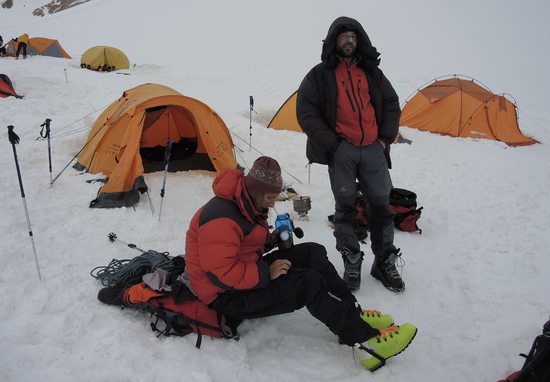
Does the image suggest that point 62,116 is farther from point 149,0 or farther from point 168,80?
point 149,0

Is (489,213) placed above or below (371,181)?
below

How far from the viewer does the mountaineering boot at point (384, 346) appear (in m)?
2.84

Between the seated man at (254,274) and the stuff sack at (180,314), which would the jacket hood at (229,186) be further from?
the stuff sack at (180,314)

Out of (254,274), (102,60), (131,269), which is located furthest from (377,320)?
(102,60)

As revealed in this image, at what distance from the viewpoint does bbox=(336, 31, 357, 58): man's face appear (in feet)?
11.7

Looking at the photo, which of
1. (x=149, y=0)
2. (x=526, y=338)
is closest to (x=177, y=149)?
(x=526, y=338)

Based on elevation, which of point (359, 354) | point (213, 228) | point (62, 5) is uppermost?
point (62, 5)

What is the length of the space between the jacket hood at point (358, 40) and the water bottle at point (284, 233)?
164 centimetres

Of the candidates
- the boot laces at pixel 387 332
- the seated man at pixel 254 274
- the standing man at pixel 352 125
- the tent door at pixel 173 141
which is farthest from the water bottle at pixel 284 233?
the tent door at pixel 173 141

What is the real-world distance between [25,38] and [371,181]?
830 inches

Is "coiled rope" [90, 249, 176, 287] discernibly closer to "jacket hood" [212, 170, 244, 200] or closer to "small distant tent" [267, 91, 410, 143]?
"jacket hood" [212, 170, 244, 200]

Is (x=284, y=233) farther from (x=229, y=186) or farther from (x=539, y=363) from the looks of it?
(x=539, y=363)

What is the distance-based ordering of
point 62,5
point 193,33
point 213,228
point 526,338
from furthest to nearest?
1. point 62,5
2. point 193,33
3. point 526,338
4. point 213,228

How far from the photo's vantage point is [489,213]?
5777 millimetres
